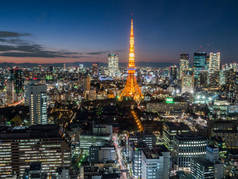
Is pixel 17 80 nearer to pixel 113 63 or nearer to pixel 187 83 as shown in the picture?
pixel 187 83

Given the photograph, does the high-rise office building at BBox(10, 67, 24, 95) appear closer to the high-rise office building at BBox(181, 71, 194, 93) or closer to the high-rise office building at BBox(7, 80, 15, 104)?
the high-rise office building at BBox(7, 80, 15, 104)

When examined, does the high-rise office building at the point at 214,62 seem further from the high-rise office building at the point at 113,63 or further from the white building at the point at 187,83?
the high-rise office building at the point at 113,63

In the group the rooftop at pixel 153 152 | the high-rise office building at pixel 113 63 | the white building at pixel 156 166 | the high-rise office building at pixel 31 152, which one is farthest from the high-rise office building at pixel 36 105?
the high-rise office building at pixel 113 63

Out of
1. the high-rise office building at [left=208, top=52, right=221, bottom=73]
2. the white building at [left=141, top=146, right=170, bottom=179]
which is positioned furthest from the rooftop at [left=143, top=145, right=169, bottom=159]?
the high-rise office building at [left=208, top=52, right=221, bottom=73]

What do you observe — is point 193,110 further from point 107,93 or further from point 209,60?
point 209,60

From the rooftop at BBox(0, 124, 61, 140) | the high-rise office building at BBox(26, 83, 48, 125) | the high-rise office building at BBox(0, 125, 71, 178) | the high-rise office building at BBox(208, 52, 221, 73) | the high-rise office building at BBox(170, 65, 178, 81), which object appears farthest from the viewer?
the high-rise office building at BBox(170, 65, 178, 81)

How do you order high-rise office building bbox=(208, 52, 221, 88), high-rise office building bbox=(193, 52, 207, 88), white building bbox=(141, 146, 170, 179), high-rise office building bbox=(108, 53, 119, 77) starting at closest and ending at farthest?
1. white building bbox=(141, 146, 170, 179)
2. high-rise office building bbox=(208, 52, 221, 88)
3. high-rise office building bbox=(193, 52, 207, 88)
4. high-rise office building bbox=(108, 53, 119, 77)

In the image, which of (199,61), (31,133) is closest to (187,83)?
(199,61)

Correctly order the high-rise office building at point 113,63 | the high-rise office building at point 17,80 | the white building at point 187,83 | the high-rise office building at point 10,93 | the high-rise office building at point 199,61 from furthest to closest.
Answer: the high-rise office building at point 113,63 < the high-rise office building at point 199,61 < the white building at point 187,83 < the high-rise office building at point 17,80 < the high-rise office building at point 10,93
